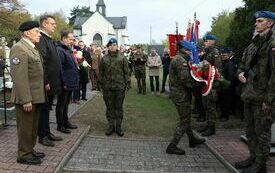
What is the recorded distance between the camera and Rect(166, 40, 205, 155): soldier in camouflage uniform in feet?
27.0

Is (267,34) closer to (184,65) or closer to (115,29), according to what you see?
(184,65)

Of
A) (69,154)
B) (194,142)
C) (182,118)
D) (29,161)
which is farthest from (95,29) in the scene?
(29,161)

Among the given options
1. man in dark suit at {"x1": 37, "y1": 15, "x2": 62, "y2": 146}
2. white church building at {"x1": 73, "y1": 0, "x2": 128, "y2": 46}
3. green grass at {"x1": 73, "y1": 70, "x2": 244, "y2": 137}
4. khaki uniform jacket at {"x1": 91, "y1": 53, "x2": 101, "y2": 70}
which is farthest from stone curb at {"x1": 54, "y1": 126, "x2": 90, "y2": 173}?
white church building at {"x1": 73, "y1": 0, "x2": 128, "y2": 46}

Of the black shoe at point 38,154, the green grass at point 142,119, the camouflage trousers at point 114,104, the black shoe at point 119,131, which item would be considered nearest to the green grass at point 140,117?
the green grass at point 142,119

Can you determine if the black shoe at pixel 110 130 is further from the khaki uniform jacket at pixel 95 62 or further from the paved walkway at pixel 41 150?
the khaki uniform jacket at pixel 95 62

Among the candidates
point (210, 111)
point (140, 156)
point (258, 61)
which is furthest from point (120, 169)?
point (210, 111)

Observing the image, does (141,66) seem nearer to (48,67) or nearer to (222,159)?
(48,67)

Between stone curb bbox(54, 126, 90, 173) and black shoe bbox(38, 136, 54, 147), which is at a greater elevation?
black shoe bbox(38, 136, 54, 147)

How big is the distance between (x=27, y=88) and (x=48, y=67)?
1.71m

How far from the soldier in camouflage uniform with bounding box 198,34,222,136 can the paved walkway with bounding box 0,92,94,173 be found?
2714mm

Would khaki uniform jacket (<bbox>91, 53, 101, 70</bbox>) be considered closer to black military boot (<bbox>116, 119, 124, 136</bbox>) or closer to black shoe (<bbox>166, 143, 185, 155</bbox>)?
black military boot (<bbox>116, 119, 124, 136</bbox>)

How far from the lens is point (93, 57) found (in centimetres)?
1823

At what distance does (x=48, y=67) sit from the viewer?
8.25 metres

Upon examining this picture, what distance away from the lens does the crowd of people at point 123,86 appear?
21.5 feet
